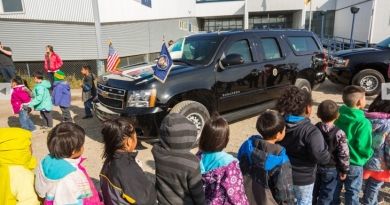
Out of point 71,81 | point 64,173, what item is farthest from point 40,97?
point 71,81

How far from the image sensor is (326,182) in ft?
8.65

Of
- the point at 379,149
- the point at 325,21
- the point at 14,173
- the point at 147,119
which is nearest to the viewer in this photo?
the point at 14,173

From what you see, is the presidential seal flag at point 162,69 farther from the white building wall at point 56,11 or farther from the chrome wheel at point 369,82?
the white building wall at point 56,11

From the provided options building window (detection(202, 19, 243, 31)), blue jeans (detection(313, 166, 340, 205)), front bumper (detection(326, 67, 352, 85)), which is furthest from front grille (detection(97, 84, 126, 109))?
building window (detection(202, 19, 243, 31))

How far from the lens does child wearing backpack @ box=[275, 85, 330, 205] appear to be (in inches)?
90.2

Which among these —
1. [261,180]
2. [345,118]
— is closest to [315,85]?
[345,118]

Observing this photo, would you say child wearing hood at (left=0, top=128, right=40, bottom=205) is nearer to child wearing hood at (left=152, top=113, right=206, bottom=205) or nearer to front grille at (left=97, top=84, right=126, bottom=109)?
child wearing hood at (left=152, top=113, right=206, bottom=205)

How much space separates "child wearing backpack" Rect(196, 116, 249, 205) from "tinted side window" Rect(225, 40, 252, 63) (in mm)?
3266

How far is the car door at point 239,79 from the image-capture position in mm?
4785

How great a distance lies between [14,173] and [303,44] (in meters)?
6.22

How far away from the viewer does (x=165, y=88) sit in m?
4.14

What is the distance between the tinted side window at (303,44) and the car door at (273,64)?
0.51 metres

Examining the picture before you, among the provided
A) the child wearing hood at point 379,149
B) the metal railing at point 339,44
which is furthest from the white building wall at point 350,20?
the child wearing hood at point 379,149

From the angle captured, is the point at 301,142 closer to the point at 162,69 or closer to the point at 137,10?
the point at 162,69
